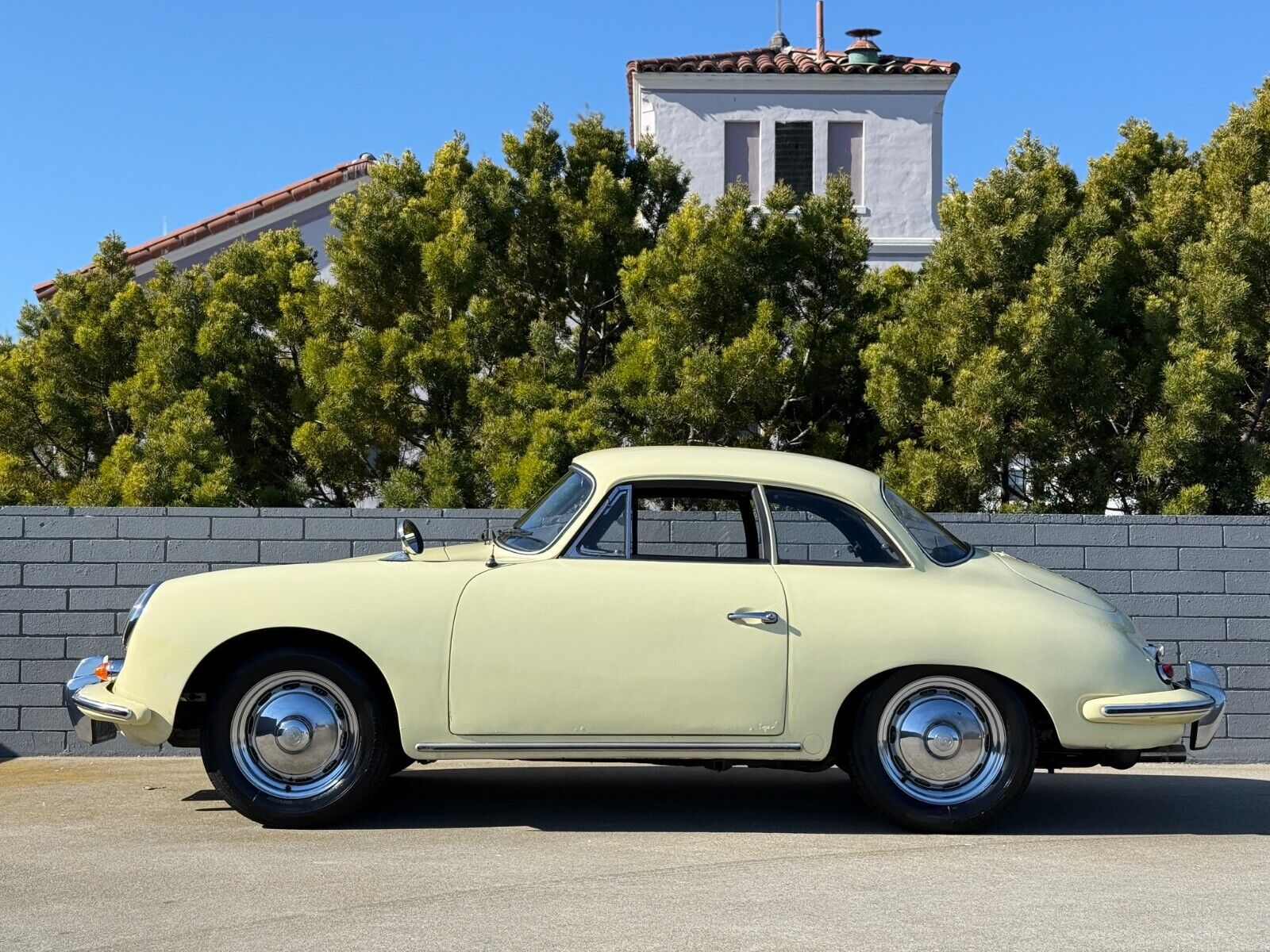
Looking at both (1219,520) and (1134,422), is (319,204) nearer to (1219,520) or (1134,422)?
(1134,422)

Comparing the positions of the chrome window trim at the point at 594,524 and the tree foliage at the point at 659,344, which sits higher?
the tree foliage at the point at 659,344

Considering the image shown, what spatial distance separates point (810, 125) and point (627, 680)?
16.6 m

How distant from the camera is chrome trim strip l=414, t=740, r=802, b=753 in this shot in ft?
19.3

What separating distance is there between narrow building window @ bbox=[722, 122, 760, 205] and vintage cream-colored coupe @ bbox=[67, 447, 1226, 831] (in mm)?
15778

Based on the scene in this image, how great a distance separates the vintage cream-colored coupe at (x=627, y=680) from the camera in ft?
19.3

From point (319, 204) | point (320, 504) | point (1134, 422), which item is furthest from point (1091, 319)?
point (319, 204)

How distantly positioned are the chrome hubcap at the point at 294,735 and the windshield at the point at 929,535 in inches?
96.5

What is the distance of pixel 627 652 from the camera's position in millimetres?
5922

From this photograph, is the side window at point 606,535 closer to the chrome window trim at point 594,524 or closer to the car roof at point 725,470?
the chrome window trim at point 594,524

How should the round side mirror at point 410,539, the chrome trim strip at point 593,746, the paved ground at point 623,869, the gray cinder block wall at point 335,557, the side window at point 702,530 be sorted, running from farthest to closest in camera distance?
the gray cinder block wall at point 335,557 → the side window at point 702,530 → the round side mirror at point 410,539 → the chrome trim strip at point 593,746 → the paved ground at point 623,869

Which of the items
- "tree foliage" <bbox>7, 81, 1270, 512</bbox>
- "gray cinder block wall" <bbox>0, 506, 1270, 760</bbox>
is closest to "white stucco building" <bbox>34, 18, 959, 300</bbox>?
"tree foliage" <bbox>7, 81, 1270, 512</bbox>

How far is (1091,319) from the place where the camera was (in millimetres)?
10320

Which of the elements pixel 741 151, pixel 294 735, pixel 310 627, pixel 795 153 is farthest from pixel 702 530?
pixel 795 153

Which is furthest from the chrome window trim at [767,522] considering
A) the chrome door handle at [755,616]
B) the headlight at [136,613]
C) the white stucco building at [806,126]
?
the white stucco building at [806,126]
